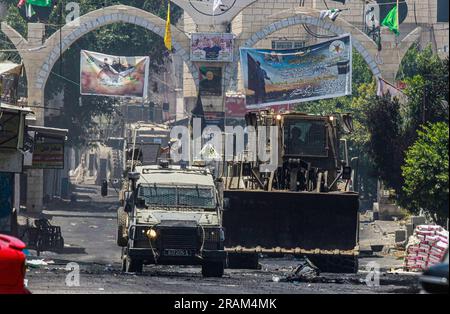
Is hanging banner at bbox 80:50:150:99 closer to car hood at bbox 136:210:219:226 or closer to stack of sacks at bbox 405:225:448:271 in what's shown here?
stack of sacks at bbox 405:225:448:271

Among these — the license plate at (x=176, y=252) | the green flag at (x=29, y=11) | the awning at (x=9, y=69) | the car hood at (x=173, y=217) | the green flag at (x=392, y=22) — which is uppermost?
the green flag at (x=29, y=11)

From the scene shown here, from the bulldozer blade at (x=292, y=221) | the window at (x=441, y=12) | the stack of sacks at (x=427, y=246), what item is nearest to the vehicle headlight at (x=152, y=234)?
the bulldozer blade at (x=292, y=221)

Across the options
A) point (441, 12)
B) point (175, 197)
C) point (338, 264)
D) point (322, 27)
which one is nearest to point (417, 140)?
point (338, 264)

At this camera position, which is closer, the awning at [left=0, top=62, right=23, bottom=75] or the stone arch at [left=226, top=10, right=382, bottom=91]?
the awning at [left=0, top=62, right=23, bottom=75]

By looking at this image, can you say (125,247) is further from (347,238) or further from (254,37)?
(254,37)

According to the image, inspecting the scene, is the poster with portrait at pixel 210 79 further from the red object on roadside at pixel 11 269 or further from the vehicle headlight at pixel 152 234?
the red object on roadside at pixel 11 269

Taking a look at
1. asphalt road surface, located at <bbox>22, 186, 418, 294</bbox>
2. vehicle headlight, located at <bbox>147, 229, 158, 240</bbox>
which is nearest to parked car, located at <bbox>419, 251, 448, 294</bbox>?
asphalt road surface, located at <bbox>22, 186, 418, 294</bbox>

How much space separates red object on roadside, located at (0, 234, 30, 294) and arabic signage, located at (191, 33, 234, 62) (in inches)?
1795

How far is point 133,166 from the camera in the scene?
2838 centimetres

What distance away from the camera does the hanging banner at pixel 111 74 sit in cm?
5634

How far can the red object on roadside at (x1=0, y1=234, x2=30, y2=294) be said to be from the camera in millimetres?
12023

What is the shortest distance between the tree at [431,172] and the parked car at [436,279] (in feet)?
66.1

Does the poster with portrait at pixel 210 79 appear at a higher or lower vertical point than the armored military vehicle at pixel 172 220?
higher
